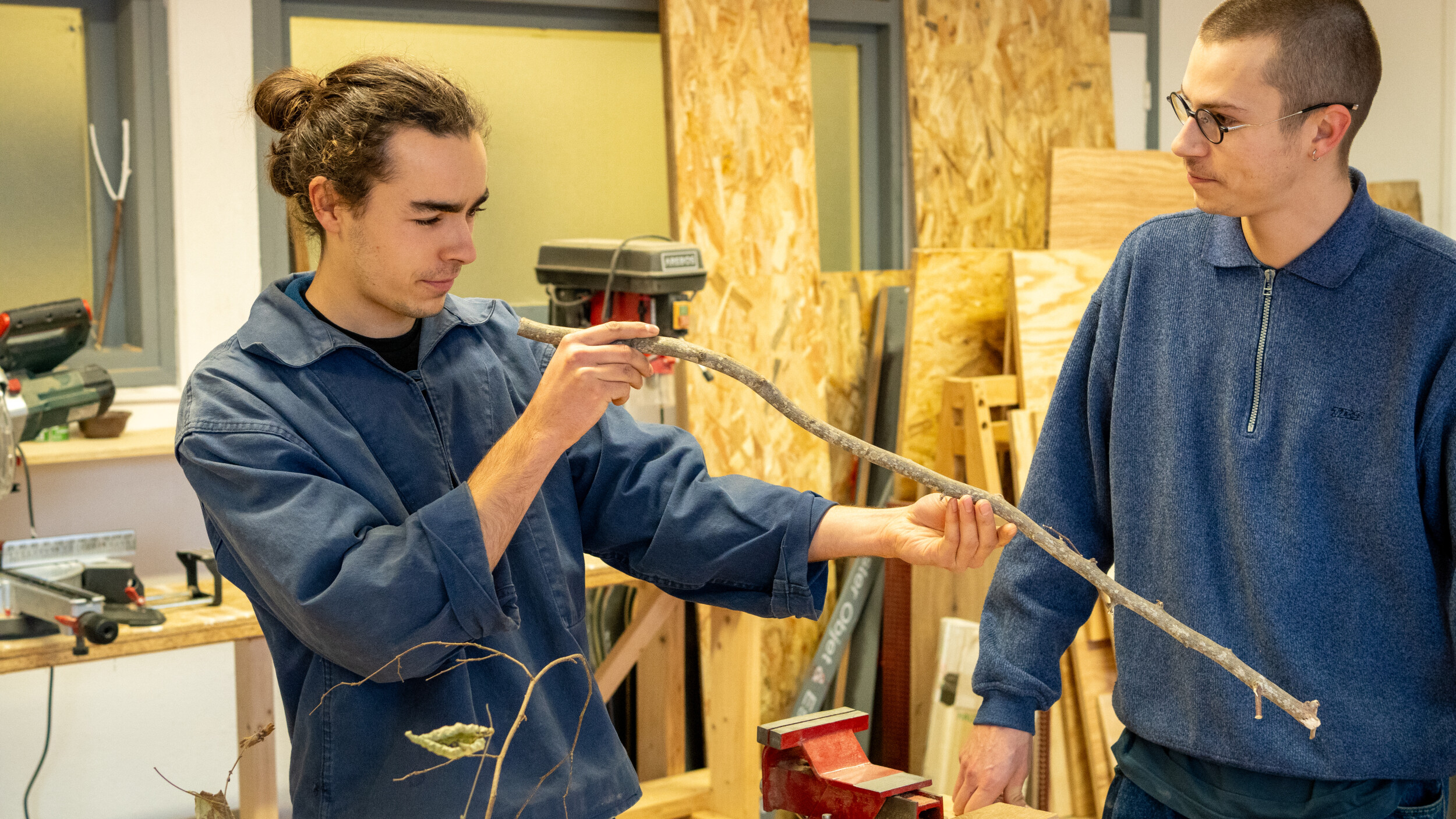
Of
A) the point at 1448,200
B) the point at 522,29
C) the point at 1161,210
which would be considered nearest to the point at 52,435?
the point at 522,29

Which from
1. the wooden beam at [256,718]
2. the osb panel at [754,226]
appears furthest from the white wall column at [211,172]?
the osb panel at [754,226]

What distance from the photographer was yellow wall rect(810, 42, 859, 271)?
4.12 meters

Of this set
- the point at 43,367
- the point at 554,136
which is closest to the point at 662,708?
the point at 554,136

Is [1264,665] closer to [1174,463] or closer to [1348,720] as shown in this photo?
[1348,720]

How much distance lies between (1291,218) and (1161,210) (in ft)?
9.28

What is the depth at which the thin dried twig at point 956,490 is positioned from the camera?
51.8 inches

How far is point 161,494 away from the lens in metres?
3.19

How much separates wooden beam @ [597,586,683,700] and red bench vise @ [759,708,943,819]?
5.09 ft

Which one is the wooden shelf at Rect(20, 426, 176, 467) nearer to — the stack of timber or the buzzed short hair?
the stack of timber

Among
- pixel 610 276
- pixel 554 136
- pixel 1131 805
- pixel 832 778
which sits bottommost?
pixel 1131 805

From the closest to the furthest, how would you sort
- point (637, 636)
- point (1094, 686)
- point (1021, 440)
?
point (637, 636) → point (1094, 686) → point (1021, 440)

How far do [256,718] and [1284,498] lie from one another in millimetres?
2021

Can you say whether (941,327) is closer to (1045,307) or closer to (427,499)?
(1045,307)

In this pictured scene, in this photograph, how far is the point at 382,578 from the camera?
4.09ft
